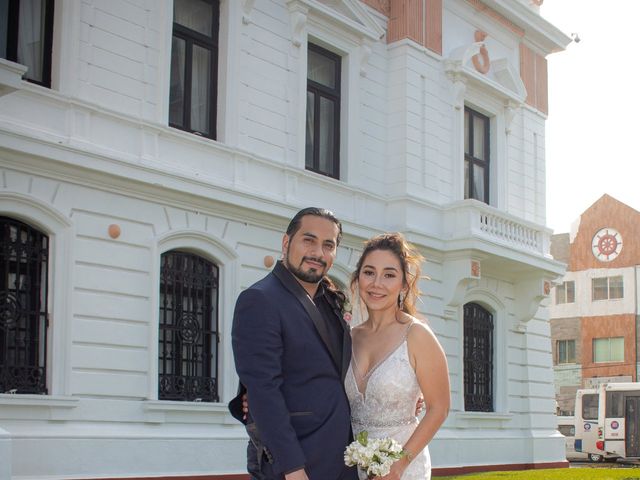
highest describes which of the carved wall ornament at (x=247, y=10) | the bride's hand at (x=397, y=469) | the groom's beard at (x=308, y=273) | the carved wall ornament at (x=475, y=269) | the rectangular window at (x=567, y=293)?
the carved wall ornament at (x=247, y=10)

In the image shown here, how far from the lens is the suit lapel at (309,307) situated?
4926mm

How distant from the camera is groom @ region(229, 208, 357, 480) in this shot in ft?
15.1

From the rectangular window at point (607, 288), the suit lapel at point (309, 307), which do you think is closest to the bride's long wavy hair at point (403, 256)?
the suit lapel at point (309, 307)

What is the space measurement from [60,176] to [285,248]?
303 inches

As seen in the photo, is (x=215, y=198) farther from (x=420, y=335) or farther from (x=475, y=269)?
(x=420, y=335)

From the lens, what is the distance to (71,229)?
12.3 meters

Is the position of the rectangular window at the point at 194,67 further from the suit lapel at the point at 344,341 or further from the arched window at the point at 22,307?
the suit lapel at the point at 344,341

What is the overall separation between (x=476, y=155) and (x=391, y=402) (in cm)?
1618

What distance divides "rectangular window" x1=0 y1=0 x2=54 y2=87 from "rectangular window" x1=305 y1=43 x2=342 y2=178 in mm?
5227

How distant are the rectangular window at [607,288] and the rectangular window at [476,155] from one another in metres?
30.6

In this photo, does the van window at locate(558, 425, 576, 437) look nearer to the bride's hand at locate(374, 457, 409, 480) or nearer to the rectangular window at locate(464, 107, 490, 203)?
the rectangular window at locate(464, 107, 490, 203)

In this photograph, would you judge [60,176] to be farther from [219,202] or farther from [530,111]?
[530,111]

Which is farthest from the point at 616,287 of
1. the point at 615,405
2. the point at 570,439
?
the point at 615,405

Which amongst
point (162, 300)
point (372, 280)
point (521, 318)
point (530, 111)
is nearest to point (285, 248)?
point (372, 280)
